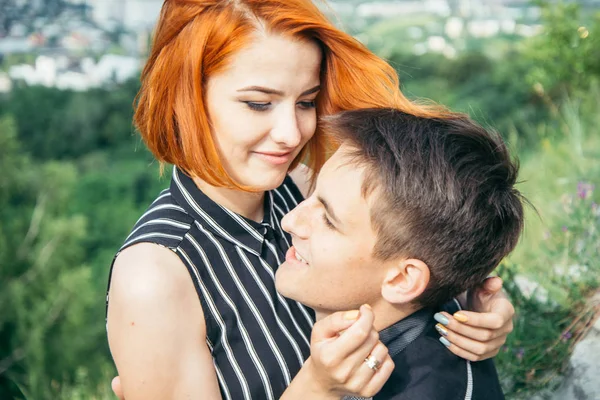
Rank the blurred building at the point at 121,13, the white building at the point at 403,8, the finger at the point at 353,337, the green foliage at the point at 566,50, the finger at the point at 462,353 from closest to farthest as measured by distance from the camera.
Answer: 1. the finger at the point at 353,337
2. the finger at the point at 462,353
3. the green foliage at the point at 566,50
4. the white building at the point at 403,8
5. the blurred building at the point at 121,13

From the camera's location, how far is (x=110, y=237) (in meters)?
20.6

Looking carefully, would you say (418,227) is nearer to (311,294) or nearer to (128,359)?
(311,294)

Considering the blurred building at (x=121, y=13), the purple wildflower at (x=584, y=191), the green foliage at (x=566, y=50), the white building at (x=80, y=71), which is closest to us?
the purple wildflower at (x=584, y=191)

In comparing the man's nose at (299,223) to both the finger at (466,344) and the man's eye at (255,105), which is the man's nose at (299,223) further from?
the finger at (466,344)

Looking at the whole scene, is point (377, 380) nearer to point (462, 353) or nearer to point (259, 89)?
point (462, 353)

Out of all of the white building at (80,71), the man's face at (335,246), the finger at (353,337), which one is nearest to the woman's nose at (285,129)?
the man's face at (335,246)

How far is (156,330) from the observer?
1823 mm

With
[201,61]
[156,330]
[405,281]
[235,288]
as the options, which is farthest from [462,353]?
[201,61]

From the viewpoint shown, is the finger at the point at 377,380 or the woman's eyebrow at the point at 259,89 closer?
the finger at the point at 377,380

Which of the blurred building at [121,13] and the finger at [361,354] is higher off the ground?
the finger at [361,354]

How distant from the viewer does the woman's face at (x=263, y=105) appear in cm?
208

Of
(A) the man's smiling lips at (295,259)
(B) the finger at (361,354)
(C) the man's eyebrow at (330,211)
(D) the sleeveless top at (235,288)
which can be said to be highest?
(C) the man's eyebrow at (330,211)

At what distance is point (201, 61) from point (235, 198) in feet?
1.54

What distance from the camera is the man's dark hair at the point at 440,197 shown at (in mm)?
1825
